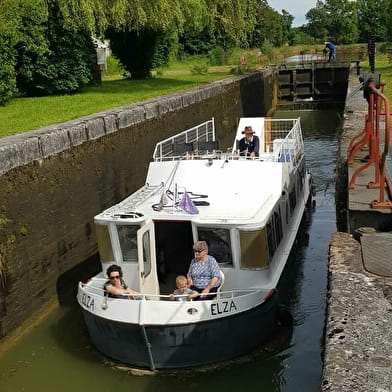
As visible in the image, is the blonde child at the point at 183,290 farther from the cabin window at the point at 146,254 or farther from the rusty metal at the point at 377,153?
the rusty metal at the point at 377,153

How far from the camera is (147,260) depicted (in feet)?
26.8

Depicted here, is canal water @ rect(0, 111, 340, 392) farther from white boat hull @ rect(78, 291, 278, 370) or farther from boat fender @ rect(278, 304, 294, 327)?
white boat hull @ rect(78, 291, 278, 370)

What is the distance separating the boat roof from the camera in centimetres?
845

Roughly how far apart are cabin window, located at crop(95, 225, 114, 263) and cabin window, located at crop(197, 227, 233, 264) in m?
1.30

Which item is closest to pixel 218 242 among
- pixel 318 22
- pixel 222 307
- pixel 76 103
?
pixel 222 307

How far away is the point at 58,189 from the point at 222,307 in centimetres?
407

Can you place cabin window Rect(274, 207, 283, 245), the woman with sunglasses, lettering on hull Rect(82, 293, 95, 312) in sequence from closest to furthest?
the woman with sunglasses → lettering on hull Rect(82, 293, 95, 312) → cabin window Rect(274, 207, 283, 245)

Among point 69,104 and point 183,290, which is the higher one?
point 69,104

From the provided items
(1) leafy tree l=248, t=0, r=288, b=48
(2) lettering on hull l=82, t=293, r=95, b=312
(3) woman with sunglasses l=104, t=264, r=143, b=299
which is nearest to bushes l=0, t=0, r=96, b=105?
(2) lettering on hull l=82, t=293, r=95, b=312

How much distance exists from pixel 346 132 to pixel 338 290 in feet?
30.4

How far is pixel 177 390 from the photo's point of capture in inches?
294

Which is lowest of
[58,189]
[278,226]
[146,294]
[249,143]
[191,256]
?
[191,256]

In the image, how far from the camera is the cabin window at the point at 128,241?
848 cm

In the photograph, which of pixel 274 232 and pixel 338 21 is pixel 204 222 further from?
pixel 338 21
